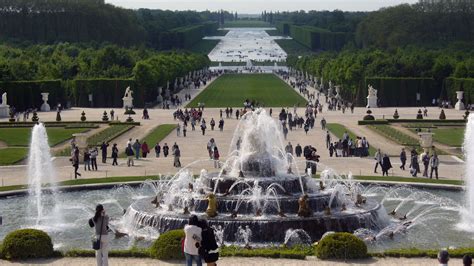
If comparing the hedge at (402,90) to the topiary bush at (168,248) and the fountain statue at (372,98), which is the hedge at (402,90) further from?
the topiary bush at (168,248)

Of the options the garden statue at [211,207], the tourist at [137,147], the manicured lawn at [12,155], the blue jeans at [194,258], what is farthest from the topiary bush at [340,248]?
the manicured lawn at [12,155]

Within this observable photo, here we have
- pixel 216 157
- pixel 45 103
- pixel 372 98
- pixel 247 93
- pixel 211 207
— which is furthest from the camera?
pixel 247 93

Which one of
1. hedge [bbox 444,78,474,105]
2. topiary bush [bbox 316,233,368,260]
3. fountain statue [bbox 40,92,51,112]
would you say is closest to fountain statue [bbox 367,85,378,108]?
hedge [bbox 444,78,474,105]

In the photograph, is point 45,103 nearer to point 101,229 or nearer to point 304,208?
point 304,208

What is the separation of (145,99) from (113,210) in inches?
2292

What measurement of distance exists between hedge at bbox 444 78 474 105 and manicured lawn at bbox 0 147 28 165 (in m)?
43.4

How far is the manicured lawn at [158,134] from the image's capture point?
Result: 53.4m

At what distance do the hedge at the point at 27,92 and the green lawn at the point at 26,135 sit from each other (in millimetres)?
17826

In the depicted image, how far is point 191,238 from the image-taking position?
17781mm

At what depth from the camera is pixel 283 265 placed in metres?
21.5

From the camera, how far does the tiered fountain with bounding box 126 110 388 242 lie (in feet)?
87.2

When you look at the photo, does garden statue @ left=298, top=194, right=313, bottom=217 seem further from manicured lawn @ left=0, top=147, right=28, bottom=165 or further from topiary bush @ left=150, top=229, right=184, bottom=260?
manicured lawn @ left=0, top=147, right=28, bottom=165

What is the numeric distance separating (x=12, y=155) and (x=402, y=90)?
4913 cm

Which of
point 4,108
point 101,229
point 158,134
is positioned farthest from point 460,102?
point 101,229
